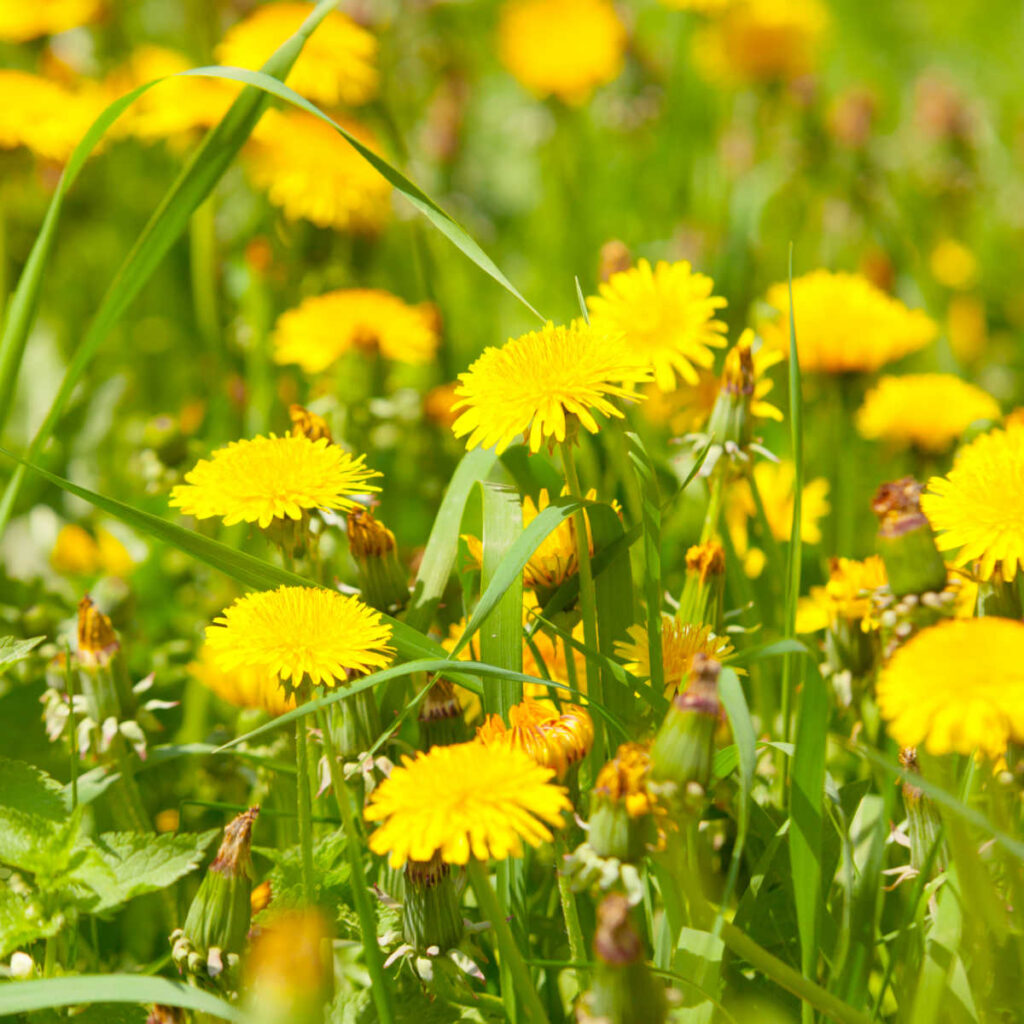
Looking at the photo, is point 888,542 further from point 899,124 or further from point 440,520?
point 899,124

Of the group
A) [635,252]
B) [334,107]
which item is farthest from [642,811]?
[334,107]

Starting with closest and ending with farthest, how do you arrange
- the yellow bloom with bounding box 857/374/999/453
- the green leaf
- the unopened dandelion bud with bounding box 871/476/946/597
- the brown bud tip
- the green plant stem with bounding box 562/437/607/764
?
the brown bud tip < the green leaf < the unopened dandelion bud with bounding box 871/476/946/597 < the green plant stem with bounding box 562/437/607/764 < the yellow bloom with bounding box 857/374/999/453

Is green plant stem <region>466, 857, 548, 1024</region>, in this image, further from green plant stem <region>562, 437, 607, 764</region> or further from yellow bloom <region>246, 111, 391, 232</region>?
yellow bloom <region>246, 111, 391, 232</region>

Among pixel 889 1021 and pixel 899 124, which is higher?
pixel 899 124

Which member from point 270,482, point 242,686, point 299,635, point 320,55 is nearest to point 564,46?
point 320,55

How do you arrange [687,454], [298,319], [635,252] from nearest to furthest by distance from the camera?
[687,454] < [298,319] < [635,252]

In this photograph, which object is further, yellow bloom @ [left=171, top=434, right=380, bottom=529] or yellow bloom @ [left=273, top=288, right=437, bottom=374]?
yellow bloom @ [left=273, top=288, right=437, bottom=374]

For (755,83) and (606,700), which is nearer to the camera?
(606,700)

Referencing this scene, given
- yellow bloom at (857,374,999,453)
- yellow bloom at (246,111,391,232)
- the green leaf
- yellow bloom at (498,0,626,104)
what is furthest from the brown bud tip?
yellow bloom at (498,0,626,104)

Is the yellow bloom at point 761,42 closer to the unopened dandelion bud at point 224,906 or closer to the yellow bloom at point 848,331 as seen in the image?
the yellow bloom at point 848,331
